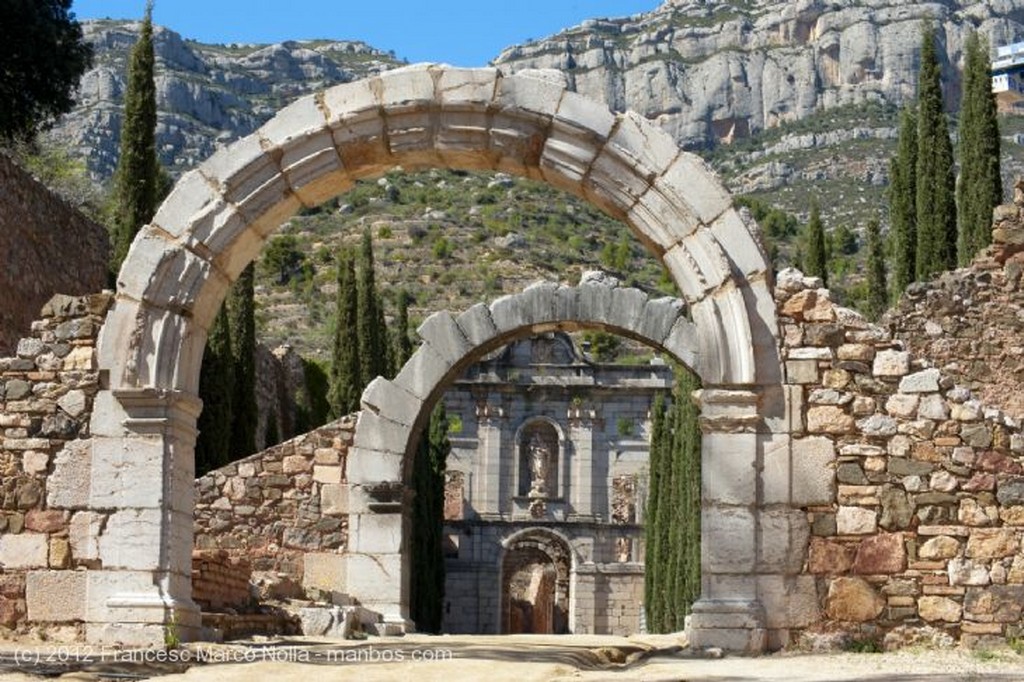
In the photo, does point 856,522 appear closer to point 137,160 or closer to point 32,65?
point 137,160

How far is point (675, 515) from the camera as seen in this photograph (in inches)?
1165

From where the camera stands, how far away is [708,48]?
108m

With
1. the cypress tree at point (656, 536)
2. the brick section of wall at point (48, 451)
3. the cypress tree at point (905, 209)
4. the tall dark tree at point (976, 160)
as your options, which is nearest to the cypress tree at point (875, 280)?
the cypress tree at point (656, 536)

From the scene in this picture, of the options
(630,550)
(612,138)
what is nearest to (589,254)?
(630,550)

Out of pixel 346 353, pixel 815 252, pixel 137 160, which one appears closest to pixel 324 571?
pixel 137 160

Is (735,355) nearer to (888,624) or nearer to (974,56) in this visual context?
(888,624)

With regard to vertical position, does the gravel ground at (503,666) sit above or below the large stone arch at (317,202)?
below

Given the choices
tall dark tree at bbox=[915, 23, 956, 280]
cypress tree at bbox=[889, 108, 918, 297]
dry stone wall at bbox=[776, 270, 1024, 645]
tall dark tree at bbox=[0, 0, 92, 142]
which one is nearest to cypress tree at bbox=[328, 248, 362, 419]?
tall dark tree at bbox=[0, 0, 92, 142]

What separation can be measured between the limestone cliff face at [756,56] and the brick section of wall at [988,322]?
8294cm

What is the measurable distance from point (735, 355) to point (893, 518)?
144 cm

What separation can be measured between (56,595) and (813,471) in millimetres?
4993

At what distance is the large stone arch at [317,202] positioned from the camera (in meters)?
11.0

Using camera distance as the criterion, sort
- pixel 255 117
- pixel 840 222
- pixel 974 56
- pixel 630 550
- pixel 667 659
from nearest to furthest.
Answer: pixel 667 659 → pixel 974 56 → pixel 630 550 → pixel 840 222 → pixel 255 117

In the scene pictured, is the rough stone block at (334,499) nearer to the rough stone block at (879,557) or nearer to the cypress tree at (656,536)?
the rough stone block at (879,557)
